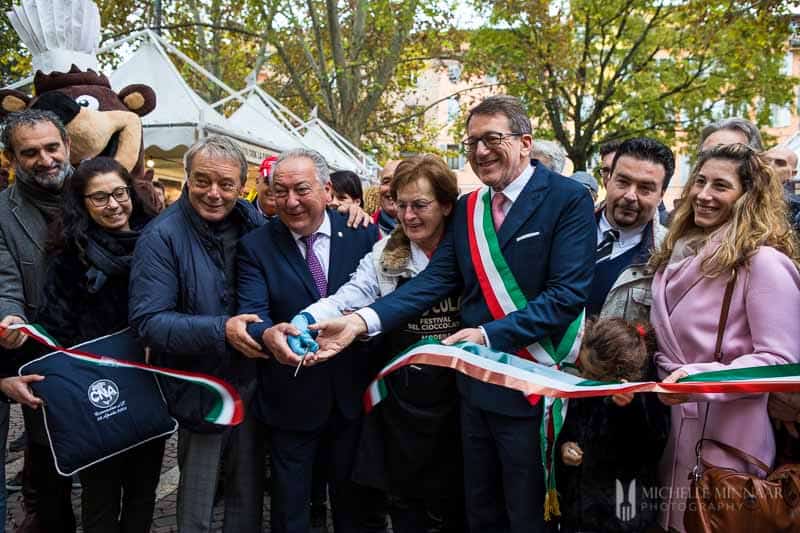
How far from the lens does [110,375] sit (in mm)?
2832

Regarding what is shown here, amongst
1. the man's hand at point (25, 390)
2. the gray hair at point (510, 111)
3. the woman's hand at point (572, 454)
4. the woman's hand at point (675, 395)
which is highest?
the gray hair at point (510, 111)

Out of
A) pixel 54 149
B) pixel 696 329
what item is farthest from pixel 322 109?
pixel 696 329

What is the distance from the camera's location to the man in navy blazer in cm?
268

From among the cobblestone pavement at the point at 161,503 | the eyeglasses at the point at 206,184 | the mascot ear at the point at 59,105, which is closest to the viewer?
the eyeglasses at the point at 206,184

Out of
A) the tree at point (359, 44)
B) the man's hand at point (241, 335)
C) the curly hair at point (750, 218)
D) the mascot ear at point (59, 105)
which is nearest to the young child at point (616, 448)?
the curly hair at point (750, 218)

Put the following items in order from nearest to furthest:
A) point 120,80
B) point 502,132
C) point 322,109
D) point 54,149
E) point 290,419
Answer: point 502,132
point 290,419
point 54,149
point 120,80
point 322,109

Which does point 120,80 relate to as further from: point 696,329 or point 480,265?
point 696,329

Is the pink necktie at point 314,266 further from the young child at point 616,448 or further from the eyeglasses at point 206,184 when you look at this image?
the young child at point 616,448

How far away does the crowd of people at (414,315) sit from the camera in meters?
2.60

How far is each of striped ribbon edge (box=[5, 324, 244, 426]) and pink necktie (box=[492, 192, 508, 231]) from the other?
1.41 m

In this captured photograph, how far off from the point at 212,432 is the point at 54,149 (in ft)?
5.48

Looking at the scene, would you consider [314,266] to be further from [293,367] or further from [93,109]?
[93,109]

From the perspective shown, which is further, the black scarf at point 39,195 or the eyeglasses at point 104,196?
the black scarf at point 39,195

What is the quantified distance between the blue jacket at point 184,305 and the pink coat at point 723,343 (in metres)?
1.88
